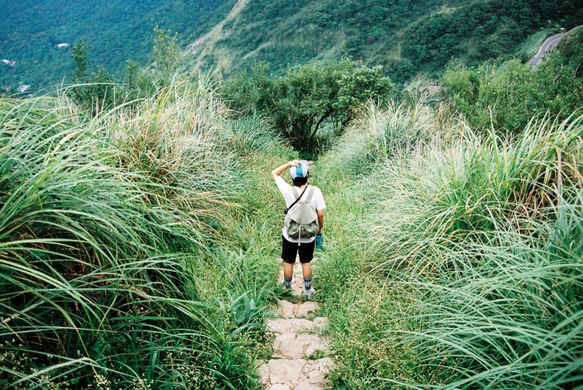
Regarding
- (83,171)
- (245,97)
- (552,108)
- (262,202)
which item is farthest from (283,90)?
(83,171)

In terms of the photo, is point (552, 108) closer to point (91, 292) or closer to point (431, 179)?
point (431, 179)

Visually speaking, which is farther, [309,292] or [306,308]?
[309,292]

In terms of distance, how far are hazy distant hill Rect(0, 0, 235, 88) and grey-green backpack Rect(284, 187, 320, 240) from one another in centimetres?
4971

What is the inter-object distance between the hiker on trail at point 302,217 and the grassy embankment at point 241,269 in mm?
349

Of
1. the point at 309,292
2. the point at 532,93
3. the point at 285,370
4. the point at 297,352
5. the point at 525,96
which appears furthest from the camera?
the point at 525,96

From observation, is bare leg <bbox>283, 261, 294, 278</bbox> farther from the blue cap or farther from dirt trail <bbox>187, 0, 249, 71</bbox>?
dirt trail <bbox>187, 0, 249, 71</bbox>

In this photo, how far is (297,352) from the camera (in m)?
2.99

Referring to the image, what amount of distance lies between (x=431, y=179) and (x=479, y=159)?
0.57 m

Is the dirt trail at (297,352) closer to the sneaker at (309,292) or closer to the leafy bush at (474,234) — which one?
the sneaker at (309,292)

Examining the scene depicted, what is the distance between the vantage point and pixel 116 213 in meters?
2.13

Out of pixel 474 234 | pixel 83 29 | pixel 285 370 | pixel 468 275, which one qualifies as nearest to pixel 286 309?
pixel 285 370

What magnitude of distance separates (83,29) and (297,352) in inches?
3868

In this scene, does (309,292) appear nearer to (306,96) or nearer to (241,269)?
(241,269)

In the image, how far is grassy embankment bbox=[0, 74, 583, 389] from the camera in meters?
1.70
